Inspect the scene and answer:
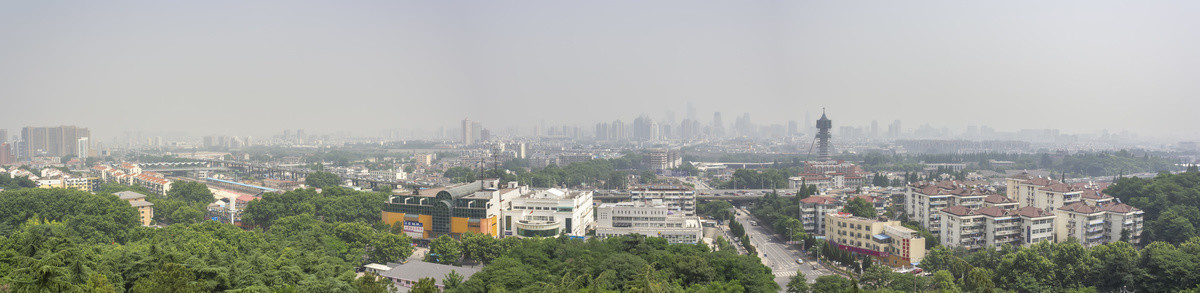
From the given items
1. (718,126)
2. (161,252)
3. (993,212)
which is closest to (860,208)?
(993,212)

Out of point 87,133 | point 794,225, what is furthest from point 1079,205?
point 87,133

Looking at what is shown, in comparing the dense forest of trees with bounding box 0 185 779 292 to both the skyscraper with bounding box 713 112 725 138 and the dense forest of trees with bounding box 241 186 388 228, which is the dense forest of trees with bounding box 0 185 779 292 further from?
the skyscraper with bounding box 713 112 725 138

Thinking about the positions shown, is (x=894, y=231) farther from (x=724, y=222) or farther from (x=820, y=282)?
(x=724, y=222)

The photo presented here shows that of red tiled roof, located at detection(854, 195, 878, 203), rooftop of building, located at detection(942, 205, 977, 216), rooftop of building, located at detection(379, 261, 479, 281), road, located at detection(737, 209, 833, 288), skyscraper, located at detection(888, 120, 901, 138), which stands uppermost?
skyscraper, located at detection(888, 120, 901, 138)

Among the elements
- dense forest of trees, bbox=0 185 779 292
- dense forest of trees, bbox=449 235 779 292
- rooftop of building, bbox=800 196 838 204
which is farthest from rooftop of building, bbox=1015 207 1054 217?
dense forest of trees, bbox=449 235 779 292

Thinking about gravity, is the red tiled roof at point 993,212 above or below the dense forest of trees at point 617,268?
above

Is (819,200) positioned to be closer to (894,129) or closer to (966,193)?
(966,193)

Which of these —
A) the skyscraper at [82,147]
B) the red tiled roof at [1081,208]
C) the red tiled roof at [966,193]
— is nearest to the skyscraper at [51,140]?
the skyscraper at [82,147]

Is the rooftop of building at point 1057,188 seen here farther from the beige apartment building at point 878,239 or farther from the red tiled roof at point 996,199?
the beige apartment building at point 878,239

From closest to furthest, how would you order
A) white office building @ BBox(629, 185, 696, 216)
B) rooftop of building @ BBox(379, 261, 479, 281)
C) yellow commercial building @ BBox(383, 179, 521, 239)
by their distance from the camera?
rooftop of building @ BBox(379, 261, 479, 281) < yellow commercial building @ BBox(383, 179, 521, 239) < white office building @ BBox(629, 185, 696, 216)
